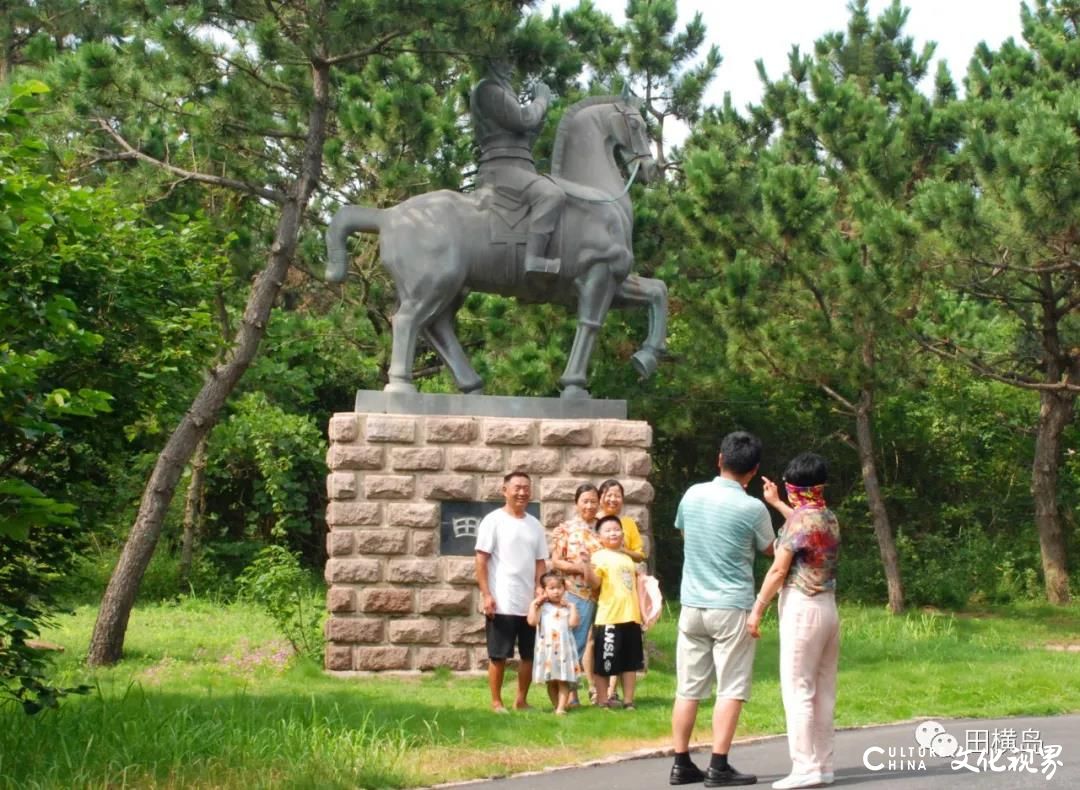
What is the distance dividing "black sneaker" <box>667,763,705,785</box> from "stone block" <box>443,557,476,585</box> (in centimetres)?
432

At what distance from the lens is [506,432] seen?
11.5 meters

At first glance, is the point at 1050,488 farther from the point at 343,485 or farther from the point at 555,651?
the point at 555,651

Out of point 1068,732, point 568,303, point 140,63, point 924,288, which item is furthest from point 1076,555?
point 140,63

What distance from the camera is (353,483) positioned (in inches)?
446

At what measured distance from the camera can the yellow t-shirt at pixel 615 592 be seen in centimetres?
946

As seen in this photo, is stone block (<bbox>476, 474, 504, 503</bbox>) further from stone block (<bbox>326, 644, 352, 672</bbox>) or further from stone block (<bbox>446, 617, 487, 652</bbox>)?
stone block (<bbox>326, 644, 352, 672</bbox>)

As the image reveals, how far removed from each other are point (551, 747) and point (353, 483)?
366cm

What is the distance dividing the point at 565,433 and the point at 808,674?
4971mm

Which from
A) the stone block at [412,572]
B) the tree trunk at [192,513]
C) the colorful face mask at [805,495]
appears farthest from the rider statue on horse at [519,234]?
the tree trunk at [192,513]

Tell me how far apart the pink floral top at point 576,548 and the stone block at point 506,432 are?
6.10ft

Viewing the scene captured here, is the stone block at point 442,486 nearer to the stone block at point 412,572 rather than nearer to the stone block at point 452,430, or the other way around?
the stone block at point 452,430

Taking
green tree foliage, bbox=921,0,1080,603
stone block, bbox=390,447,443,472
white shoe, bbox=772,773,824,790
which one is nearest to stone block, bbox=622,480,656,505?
stone block, bbox=390,447,443,472

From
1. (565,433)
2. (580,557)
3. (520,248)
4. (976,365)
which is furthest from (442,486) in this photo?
(976,365)

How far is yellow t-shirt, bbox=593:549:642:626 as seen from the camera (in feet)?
31.0
